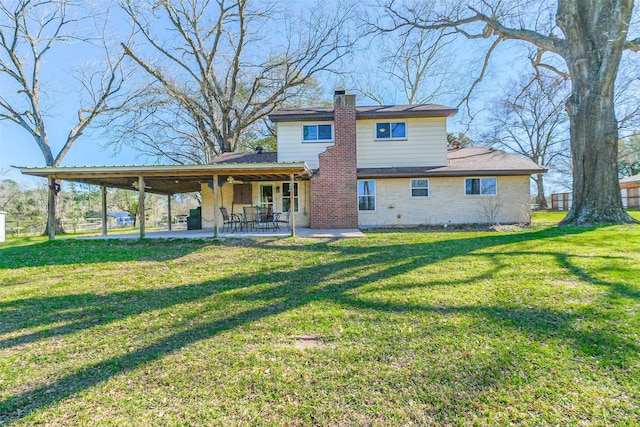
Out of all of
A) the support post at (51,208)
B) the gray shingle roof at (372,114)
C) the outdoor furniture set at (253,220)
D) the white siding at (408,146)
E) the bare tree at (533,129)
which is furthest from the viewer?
the bare tree at (533,129)

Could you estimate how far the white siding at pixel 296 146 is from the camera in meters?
13.6

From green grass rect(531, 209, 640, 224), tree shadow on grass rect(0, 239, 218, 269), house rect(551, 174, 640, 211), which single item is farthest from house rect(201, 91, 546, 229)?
house rect(551, 174, 640, 211)

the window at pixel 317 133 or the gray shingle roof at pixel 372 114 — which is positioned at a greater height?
the gray shingle roof at pixel 372 114

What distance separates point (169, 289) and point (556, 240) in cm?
912

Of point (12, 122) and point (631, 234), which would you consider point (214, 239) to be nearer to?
point (631, 234)

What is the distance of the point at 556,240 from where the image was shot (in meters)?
8.04

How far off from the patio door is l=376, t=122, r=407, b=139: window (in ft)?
17.6

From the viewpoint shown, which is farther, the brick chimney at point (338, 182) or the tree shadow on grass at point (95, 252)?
the brick chimney at point (338, 182)

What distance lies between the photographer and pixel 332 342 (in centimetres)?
333

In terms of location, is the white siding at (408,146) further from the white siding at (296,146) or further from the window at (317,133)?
the white siding at (296,146)

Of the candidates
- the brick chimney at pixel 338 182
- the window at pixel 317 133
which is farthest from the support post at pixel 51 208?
the window at pixel 317 133

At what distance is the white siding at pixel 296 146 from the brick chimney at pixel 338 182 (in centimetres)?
106

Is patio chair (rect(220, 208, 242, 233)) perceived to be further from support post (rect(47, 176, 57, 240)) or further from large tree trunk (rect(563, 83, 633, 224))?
large tree trunk (rect(563, 83, 633, 224))

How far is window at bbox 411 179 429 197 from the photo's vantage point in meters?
13.3
